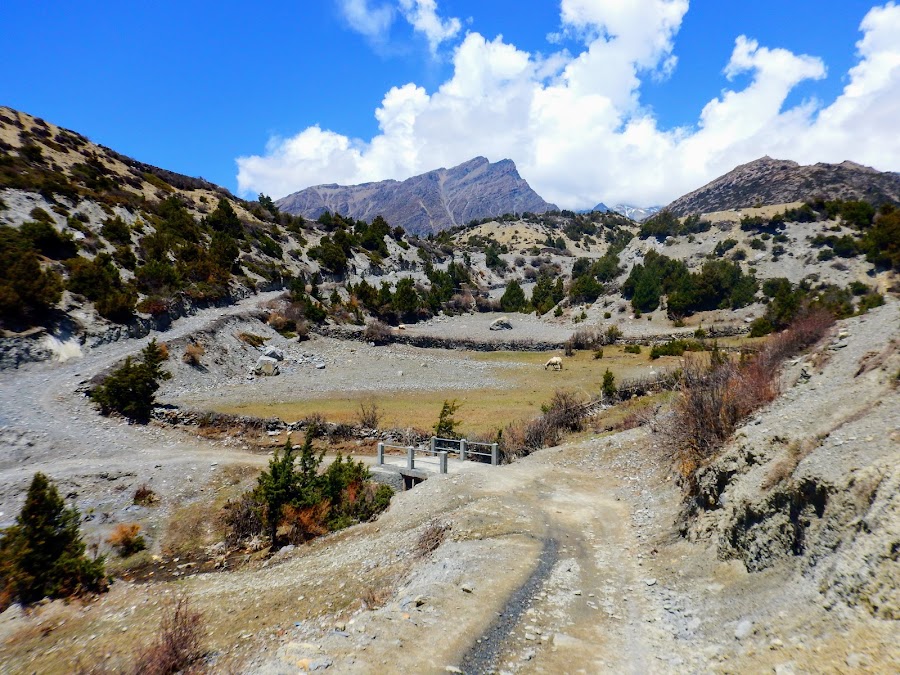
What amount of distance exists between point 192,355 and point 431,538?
2605cm

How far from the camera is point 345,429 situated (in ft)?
77.5

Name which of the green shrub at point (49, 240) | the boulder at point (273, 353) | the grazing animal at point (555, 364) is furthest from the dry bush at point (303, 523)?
the green shrub at point (49, 240)

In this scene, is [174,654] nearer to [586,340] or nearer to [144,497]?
[144,497]

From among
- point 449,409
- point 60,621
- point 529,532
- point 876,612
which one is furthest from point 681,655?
point 449,409

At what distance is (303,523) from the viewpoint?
49.5 feet

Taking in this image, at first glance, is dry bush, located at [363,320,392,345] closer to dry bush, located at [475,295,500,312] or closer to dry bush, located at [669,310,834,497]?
dry bush, located at [475,295,500,312]

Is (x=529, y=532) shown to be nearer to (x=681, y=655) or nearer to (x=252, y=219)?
(x=681, y=655)

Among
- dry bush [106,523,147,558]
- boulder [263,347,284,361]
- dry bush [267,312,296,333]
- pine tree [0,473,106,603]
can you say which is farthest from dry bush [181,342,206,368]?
pine tree [0,473,106,603]

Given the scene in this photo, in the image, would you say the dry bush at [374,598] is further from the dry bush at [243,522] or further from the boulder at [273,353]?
the boulder at [273,353]

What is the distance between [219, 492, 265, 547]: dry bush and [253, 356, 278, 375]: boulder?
1948 cm

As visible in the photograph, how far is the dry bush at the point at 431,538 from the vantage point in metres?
11.3

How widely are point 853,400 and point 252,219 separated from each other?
68182 millimetres

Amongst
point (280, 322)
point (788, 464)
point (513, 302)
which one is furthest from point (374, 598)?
point (513, 302)

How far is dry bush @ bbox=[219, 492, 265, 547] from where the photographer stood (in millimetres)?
15477
